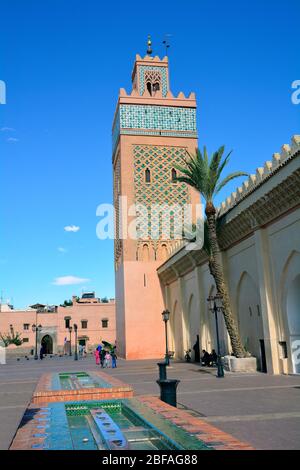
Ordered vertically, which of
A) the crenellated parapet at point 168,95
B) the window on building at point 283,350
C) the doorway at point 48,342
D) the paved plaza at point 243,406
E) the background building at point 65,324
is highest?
the crenellated parapet at point 168,95

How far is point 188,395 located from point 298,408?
2.87m

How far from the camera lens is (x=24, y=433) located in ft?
17.7

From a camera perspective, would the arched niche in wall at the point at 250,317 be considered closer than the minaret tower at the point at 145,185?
Yes

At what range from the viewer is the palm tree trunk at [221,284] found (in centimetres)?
1565

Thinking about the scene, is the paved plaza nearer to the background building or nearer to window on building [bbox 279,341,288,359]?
window on building [bbox 279,341,288,359]

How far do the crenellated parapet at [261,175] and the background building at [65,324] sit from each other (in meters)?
36.1

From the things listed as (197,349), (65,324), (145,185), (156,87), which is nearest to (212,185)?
(197,349)

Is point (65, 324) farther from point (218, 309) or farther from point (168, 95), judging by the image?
point (218, 309)

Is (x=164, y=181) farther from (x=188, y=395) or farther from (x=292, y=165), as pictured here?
(x=188, y=395)

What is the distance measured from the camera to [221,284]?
16281 mm

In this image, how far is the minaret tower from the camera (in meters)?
28.2

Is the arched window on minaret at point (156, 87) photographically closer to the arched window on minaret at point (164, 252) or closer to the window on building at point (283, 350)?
the arched window on minaret at point (164, 252)

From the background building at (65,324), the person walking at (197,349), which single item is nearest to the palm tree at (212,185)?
the person walking at (197,349)
